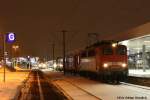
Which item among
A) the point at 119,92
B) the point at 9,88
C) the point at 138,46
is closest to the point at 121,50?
the point at 9,88

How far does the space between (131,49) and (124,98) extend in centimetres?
4346

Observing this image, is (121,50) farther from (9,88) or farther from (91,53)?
(9,88)

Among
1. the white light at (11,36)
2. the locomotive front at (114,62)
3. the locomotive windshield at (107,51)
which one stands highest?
the white light at (11,36)

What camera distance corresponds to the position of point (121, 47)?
131 feet

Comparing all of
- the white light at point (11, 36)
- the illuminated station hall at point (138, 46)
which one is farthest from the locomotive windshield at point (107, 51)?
the white light at point (11, 36)

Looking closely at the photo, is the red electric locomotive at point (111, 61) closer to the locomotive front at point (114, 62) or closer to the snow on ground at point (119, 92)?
the locomotive front at point (114, 62)

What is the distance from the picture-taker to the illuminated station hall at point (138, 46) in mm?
44625

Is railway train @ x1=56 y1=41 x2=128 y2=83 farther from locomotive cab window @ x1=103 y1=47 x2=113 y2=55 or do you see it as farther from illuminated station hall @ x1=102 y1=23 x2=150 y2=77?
illuminated station hall @ x1=102 y1=23 x2=150 y2=77

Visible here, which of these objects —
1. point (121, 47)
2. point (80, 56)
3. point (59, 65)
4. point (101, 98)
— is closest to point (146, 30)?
point (121, 47)

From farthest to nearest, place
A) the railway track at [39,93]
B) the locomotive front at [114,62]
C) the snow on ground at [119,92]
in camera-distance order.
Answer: the locomotive front at [114,62], the railway track at [39,93], the snow on ground at [119,92]

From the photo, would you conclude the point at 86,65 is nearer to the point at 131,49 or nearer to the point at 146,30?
the point at 146,30

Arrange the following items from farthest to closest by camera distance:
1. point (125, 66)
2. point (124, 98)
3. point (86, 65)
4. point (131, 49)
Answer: point (131, 49) < point (86, 65) < point (125, 66) < point (124, 98)

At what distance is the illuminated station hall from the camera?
146 ft

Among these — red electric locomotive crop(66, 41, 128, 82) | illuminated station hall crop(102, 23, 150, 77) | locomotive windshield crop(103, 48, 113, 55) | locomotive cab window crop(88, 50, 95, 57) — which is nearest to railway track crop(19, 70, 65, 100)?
red electric locomotive crop(66, 41, 128, 82)
